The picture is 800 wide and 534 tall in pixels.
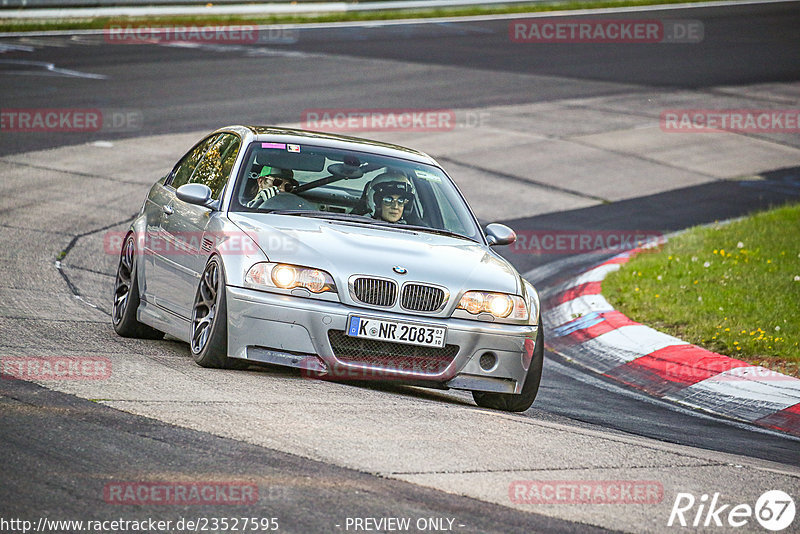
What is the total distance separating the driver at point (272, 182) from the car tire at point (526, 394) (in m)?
1.88

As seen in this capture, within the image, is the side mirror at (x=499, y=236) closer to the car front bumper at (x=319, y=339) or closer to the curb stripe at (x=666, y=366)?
the car front bumper at (x=319, y=339)

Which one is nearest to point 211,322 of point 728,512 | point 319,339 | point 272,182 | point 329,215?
point 319,339

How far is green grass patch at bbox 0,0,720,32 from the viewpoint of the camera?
29094mm

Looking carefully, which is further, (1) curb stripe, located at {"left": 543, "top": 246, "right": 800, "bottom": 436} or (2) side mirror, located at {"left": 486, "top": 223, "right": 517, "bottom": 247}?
(1) curb stripe, located at {"left": 543, "top": 246, "right": 800, "bottom": 436}

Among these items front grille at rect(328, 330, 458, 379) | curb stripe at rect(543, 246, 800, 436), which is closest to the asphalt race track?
front grille at rect(328, 330, 458, 379)

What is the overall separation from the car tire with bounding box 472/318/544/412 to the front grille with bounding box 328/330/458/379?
71 centimetres

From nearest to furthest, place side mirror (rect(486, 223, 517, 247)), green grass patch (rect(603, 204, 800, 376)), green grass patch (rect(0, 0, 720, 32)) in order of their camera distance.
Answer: side mirror (rect(486, 223, 517, 247))
green grass patch (rect(603, 204, 800, 376))
green grass patch (rect(0, 0, 720, 32))

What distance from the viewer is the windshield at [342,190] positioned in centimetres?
782

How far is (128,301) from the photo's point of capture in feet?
27.6

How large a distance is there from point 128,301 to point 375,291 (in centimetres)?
236

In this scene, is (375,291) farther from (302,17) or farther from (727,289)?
(302,17)

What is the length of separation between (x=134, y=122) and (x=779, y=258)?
413 inches

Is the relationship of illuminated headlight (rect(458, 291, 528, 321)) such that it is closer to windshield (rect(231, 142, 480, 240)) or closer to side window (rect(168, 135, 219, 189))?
windshield (rect(231, 142, 480, 240))

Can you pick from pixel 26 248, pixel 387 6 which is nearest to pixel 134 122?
pixel 26 248
